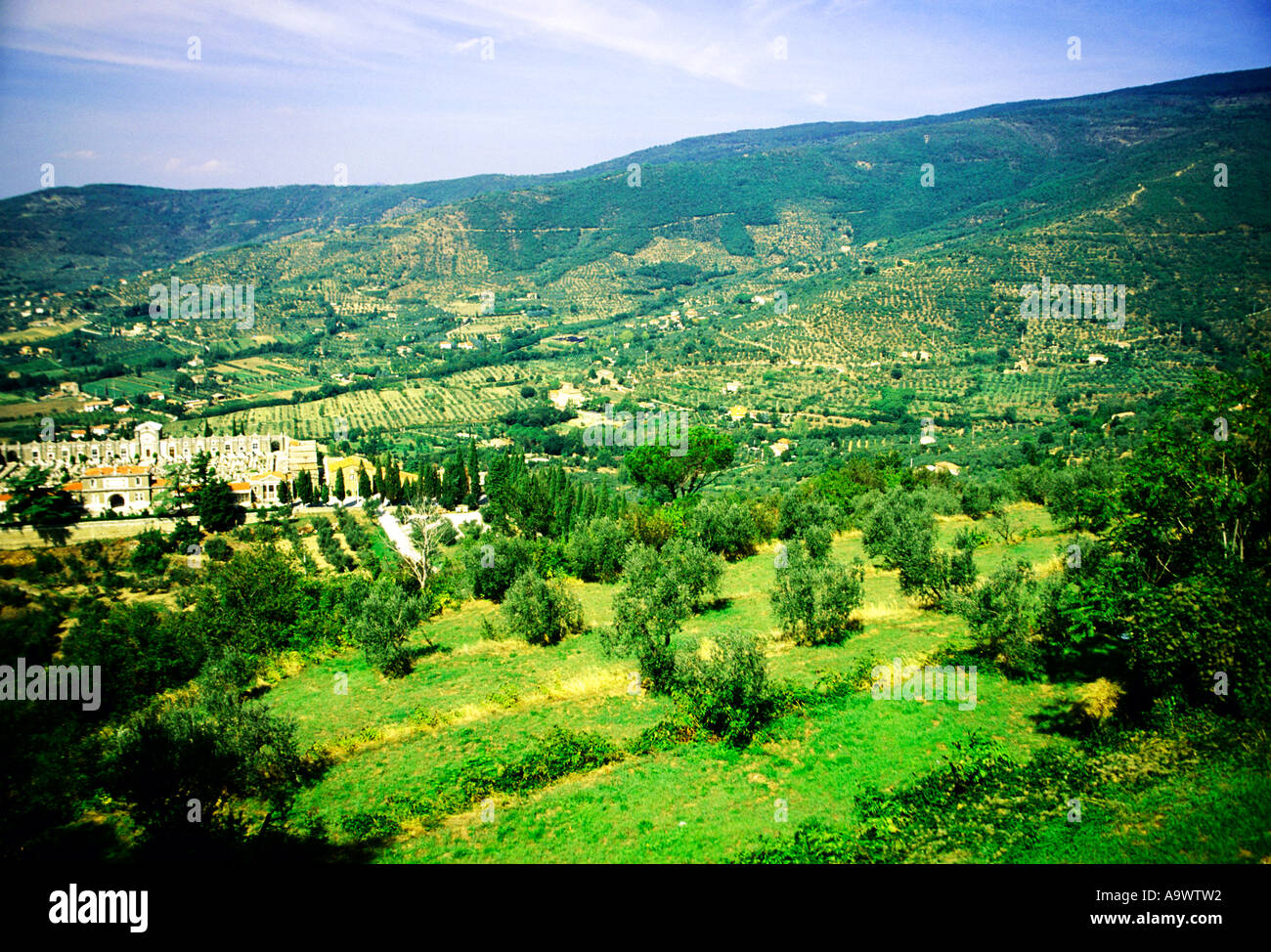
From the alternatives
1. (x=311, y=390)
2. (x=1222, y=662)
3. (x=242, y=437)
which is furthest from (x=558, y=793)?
(x=311, y=390)

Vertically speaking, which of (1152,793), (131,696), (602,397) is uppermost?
(602,397)

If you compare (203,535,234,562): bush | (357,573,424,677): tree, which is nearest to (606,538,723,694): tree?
(357,573,424,677): tree

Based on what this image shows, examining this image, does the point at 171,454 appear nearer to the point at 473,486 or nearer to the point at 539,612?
the point at 473,486

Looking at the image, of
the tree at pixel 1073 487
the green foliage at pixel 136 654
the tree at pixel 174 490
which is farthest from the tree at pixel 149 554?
the tree at pixel 1073 487

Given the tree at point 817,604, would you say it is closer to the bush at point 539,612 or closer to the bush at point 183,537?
the bush at point 539,612

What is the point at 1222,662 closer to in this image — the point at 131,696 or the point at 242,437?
the point at 131,696
